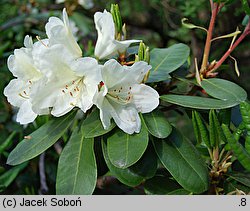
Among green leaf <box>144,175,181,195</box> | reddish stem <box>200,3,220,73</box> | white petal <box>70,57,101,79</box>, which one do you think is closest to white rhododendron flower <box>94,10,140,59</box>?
white petal <box>70,57,101,79</box>

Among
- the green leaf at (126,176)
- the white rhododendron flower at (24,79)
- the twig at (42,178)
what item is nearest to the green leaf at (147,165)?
the green leaf at (126,176)

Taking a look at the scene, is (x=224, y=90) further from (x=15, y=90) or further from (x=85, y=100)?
(x=15, y=90)

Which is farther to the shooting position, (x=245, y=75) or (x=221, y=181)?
(x=245, y=75)

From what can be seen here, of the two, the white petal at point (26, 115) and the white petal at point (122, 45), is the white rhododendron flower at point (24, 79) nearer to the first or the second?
the white petal at point (26, 115)

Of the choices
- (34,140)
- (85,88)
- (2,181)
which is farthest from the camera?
(2,181)

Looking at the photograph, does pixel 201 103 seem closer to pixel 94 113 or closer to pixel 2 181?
pixel 94 113

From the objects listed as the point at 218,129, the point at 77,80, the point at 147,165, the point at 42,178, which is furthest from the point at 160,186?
the point at 42,178
